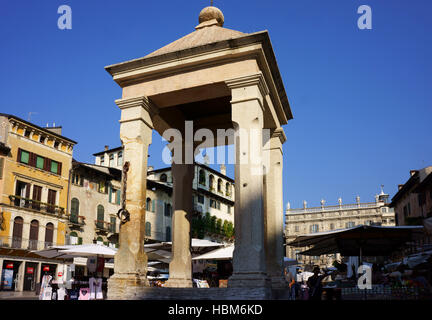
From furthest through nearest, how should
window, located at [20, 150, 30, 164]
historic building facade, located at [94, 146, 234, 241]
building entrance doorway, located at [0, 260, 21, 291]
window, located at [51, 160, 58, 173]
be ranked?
1. historic building facade, located at [94, 146, 234, 241]
2. window, located at [51, 160, 58, 173]
3. window, located at [20, 150, 30, 164]
4. building entrance doorway, located at [0, 260, 21, 291]

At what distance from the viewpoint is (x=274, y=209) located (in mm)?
13625

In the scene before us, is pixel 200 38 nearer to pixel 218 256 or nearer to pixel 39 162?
pixel 218 256

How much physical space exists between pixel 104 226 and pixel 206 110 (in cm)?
3493

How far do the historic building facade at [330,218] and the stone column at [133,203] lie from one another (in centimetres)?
8001

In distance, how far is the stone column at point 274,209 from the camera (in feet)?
43.0

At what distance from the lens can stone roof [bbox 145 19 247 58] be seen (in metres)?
12.0

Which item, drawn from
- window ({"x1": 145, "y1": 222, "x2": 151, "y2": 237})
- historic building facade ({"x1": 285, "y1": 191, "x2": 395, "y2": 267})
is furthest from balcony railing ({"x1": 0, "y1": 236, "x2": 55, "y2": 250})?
historic building facade ({"x1": 285, "y1": 191, "x2": 395, "y2": 267})

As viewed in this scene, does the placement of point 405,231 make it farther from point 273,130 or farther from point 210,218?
point 210,218

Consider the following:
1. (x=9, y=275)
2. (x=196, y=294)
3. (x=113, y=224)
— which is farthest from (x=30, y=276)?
(x=196, y=294)

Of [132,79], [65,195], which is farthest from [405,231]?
[65,195]

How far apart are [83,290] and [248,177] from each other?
28.4 feet

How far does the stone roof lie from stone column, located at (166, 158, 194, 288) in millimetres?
3816

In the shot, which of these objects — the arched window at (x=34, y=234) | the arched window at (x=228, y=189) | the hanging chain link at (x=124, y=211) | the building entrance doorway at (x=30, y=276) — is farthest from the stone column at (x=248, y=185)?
the arched window at (x=228, y=189)

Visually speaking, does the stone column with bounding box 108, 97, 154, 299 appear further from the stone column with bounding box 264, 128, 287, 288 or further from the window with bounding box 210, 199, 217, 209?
the window with bounding box 210, 199, 217, 209
